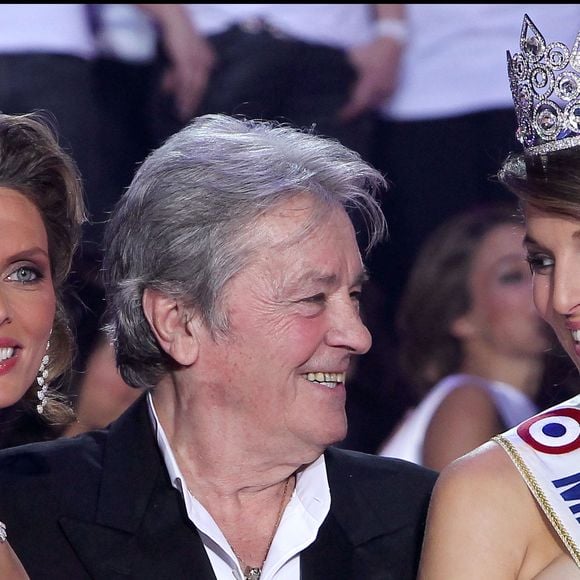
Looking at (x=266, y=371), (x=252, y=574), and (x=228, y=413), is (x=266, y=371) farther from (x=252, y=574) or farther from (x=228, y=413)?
(x=252, y=574)

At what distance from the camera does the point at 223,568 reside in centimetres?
243

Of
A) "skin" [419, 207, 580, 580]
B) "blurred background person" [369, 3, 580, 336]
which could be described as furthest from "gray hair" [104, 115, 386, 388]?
"blurred background person" [369, 3, 580, 336]

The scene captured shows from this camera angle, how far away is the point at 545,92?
7.81 ft

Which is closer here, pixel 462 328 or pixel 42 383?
pixel 42 383

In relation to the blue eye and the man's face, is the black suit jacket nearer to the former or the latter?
the man's face

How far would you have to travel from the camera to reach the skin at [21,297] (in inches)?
92.2

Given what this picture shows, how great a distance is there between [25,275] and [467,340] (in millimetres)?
2240

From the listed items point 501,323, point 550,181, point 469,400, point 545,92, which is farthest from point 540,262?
point 501,323

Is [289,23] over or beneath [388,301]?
over

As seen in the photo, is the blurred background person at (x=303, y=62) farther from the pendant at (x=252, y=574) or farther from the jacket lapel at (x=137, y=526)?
the pendant at (x=252, y=574)

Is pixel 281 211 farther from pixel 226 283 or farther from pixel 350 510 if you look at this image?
pixel 350 510

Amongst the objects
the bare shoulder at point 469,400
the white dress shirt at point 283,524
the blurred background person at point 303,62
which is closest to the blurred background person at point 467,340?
the bare shoulder at point 469,400

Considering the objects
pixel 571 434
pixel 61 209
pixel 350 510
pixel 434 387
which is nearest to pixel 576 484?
pixel 571 434

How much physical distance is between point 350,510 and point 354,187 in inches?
25.9
